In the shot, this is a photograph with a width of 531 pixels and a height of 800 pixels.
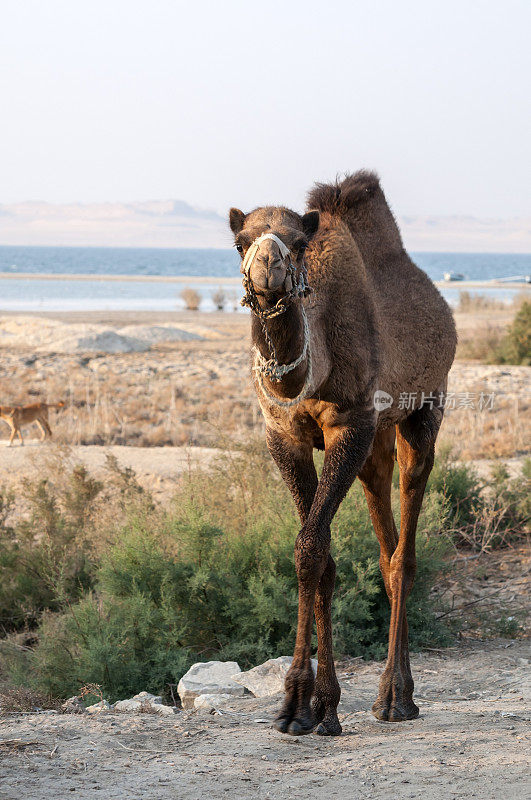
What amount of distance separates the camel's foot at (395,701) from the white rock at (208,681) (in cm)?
117

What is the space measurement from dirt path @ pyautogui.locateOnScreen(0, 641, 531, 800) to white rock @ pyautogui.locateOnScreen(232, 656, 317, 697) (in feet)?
1.07

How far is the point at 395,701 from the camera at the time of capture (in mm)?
5453

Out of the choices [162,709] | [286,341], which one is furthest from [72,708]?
[286,341]

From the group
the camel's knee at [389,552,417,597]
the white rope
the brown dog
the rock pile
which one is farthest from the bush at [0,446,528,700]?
the brown dog

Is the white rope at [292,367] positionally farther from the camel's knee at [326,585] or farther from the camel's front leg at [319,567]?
the camel's knee at [326,585]

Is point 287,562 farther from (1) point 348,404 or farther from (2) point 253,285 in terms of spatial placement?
(2) point 253,285

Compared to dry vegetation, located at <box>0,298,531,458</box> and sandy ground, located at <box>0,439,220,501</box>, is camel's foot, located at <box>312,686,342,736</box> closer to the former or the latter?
dry vegetation, located at <box>0,298,531,458</box>

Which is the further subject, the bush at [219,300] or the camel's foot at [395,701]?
the bush at [219,300]

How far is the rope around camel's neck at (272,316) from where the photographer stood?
4180 mm

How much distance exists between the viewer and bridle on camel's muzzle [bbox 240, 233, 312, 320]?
4.16 meters

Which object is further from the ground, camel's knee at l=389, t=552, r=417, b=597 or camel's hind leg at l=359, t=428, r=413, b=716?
camel's hind leg at l=359, t=428, r=413, b=716

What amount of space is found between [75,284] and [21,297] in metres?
19.9

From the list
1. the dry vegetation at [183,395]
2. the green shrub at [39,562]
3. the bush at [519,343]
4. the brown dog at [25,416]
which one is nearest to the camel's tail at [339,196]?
the dry vegetation at [183,395]

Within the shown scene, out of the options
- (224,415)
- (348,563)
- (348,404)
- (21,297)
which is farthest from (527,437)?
(21,297)
